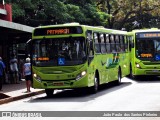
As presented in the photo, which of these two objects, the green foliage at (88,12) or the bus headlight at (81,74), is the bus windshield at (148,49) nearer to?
the bus headlight at (81,74)

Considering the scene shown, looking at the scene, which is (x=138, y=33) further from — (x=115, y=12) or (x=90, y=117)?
(x=115, y=12)

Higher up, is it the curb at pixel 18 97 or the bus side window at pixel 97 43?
the bus side window at pixel 97 43

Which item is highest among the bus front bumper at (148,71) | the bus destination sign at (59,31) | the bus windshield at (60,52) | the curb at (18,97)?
the bus destination sign at (59,31)

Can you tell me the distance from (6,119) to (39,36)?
22.5 feet

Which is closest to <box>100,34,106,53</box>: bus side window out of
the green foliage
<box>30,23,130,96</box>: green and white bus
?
<box>30,23,130,96</box>: green and white bus

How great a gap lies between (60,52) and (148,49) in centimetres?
1005

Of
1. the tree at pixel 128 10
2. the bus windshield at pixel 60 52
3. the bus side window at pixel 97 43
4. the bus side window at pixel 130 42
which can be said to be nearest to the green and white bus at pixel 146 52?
the bus side window at pixel 130 42

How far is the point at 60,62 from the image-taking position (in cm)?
1881

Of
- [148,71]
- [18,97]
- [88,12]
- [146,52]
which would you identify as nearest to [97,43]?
[18,97]

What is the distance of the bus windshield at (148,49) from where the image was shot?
27.7m

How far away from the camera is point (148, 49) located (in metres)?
27.8

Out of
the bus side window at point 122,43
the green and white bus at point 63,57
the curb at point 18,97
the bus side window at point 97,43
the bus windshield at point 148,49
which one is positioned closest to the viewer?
the curb at point 18,97

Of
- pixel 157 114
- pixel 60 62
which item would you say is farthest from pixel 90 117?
pixel 60 62

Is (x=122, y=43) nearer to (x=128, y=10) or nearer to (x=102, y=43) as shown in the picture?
(x=102, y=43)
